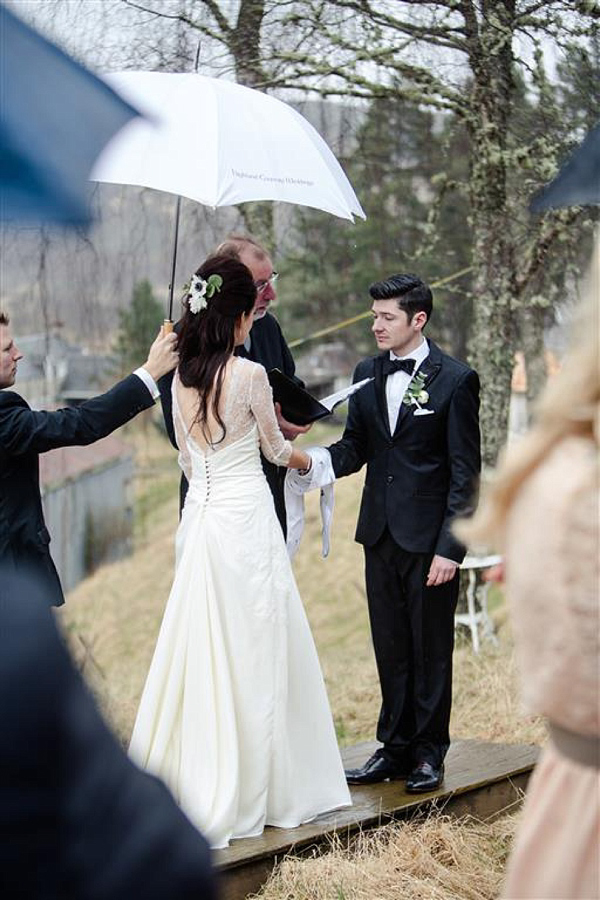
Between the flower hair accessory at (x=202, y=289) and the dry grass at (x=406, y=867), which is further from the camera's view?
the flower hair accessory at (x=202, y=289)

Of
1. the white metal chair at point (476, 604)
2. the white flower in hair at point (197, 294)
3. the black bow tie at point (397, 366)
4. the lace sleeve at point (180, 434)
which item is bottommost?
the white metal chair at point (476, 604)

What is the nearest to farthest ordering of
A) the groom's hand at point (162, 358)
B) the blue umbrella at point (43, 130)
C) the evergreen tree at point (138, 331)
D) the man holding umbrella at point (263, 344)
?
1. the blue umbrella at point (43, 130)
2. the groom's hand at point (162, 358)
3. the man holding umbrella at point (263, 344)
4. the evergreen tree at point (138, 331)

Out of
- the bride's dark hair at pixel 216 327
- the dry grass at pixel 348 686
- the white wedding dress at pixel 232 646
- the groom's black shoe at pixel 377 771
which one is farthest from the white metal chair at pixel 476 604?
the bride's dark hair at pixel 216 327

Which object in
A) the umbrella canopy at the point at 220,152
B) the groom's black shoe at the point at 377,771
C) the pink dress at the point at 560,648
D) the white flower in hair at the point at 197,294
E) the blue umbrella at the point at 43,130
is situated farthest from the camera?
the groom's black shoe at the point at 377,771

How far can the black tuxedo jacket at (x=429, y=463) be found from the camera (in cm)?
511

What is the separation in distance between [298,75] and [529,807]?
6722 mm

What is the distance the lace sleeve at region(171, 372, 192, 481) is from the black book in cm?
37

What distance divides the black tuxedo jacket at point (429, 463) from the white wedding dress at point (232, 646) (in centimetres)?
56

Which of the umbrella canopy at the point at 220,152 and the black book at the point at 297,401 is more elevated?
the umbrella canopy at the point at 220,152

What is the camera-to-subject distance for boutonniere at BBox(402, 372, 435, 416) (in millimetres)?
5145

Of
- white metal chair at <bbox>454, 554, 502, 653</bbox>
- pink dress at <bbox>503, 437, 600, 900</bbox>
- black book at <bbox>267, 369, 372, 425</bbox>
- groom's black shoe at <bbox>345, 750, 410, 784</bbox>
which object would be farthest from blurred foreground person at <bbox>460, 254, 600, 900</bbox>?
white metal chair at <bbox>454, 554, 502, 653</bbox>

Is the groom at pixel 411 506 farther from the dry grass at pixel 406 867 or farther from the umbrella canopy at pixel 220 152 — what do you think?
the umbrella canopy at pixel 220 152

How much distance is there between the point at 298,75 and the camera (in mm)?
8188

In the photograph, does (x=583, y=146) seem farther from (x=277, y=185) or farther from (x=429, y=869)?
(x=429, y=869)
